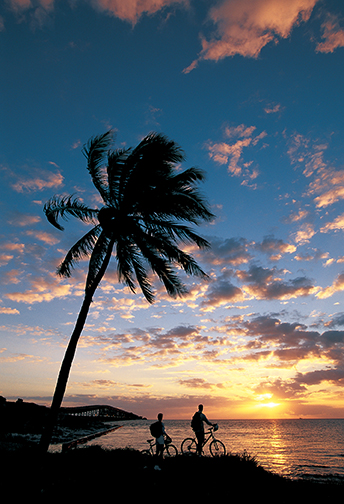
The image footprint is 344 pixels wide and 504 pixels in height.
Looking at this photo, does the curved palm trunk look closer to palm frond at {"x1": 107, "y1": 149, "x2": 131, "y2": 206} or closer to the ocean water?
palm frond at {"x1": 107, "y1": 149, "x2": 131, "y2": 206}

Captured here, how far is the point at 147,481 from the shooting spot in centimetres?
930

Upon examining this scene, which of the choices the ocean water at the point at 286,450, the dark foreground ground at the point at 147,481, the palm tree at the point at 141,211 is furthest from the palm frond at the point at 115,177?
the ocean water at the point at 286,450

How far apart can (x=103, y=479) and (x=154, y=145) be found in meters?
11.9

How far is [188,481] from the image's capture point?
9.36 m

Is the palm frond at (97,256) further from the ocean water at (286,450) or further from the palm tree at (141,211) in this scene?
the ocean water at (286,450)

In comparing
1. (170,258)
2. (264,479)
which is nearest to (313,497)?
(264,479)

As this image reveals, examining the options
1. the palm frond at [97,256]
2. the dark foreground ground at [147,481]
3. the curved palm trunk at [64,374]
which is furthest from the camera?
the palm frond at [97,256]

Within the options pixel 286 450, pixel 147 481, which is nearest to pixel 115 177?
pixel 147 481

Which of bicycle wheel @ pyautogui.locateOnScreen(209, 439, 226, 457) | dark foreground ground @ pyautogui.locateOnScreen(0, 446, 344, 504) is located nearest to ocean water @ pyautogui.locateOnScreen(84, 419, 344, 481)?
bicycle wheel @ pyautogui.locateOnScreen(209, 439, 226, 457)

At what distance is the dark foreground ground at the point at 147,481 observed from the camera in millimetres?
8156

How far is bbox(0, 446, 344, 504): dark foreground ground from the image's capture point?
8.16m

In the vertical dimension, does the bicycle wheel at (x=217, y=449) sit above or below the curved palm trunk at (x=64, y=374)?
below

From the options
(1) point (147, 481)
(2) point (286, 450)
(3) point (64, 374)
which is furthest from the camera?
(2) point (286, 450)

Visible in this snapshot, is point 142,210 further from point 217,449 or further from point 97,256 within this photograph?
point 217,449
